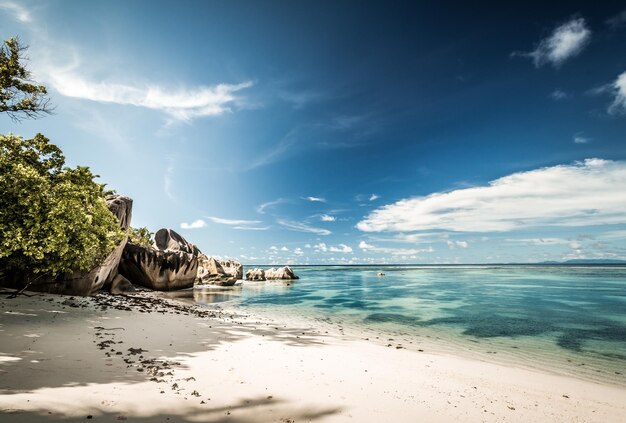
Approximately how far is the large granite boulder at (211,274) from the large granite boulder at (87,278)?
24.5 m

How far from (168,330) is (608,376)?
17968 mm

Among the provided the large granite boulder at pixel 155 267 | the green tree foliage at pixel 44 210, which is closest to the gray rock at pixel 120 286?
the large granite boulder at pixel 155 267

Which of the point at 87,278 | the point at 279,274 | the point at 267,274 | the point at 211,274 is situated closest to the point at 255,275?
the point at 267,274

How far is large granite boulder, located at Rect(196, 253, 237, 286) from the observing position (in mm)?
49531

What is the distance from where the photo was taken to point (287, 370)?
336 inches

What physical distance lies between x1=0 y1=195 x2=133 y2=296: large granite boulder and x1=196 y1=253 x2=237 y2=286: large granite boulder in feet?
80.5

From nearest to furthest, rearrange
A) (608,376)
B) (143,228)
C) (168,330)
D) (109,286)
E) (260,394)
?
(260,394) < (608,376) < (168,330) < (109,286) < (143,228)

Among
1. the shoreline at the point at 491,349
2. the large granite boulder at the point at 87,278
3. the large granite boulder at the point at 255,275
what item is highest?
the large granite boulder at the point at 87,278

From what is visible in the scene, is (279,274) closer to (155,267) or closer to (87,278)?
(155,267)

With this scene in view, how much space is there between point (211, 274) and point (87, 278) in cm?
3230

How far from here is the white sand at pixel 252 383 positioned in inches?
218

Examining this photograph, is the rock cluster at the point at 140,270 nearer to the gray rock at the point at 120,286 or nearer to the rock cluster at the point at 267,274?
the gray rock at the point at 120,286

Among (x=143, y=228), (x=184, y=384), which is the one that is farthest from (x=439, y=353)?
(x=143, y=228)

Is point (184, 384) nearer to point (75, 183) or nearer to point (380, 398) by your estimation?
point (380, 398)
